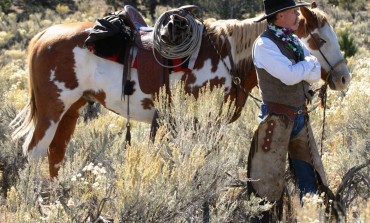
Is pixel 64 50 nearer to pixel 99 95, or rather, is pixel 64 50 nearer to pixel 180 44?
pixel 99 95

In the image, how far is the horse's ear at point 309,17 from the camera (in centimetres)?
484

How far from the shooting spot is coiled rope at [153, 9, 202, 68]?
531cm

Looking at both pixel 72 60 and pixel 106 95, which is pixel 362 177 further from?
pixel 72 60

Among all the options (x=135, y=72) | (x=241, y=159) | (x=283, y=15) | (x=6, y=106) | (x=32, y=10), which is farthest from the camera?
(x=32, y=10)

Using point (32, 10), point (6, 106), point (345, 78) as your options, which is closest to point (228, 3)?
point (32, 10)

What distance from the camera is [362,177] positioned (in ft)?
16.0

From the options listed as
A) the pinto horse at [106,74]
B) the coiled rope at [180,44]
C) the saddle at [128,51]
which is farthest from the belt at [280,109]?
the saddle at [128,51]

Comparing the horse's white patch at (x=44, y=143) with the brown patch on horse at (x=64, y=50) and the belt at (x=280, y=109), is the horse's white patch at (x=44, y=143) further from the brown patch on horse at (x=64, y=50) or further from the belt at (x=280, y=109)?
the belt at (x=280, y=109)

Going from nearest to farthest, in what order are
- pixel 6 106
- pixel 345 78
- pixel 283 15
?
pixel 283 15 → pixel 345 78 → pixel 6 106

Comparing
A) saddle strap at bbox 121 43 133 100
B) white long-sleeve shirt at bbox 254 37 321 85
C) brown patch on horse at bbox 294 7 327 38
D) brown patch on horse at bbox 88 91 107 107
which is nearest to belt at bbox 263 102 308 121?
white long-sleeve shirt at bbox 254 37 321 85

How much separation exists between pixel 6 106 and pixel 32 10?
2367 cm

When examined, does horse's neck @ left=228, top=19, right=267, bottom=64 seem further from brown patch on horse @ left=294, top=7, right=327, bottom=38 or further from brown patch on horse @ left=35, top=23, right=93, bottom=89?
brown patch on horse @ left=35, top=23, right=93, bottom=89

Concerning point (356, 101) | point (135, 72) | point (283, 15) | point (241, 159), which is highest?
point (283, 15)

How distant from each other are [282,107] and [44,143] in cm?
280
